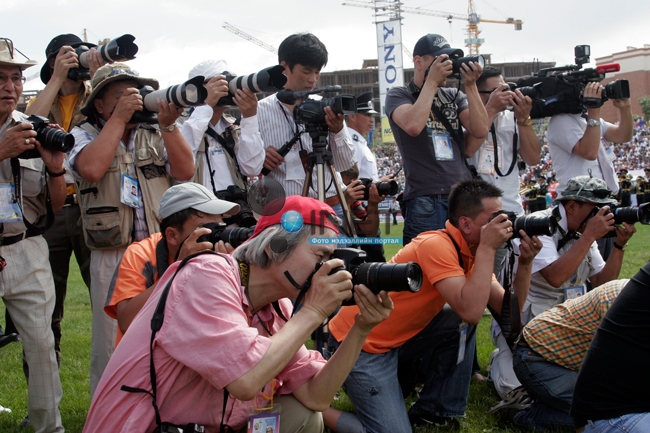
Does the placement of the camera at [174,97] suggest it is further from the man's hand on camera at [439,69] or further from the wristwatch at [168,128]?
the man's hand on camera at [439,69]

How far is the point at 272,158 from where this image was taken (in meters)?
4.18

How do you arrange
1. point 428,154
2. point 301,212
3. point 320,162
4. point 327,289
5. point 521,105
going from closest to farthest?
point 327,289
point 301,212
point 320,162
point 428,154
point 521,105

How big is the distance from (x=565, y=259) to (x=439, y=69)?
4.57ft

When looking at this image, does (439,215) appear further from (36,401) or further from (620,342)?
(36,401)

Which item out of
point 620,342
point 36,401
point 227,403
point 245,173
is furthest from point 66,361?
point 620,342

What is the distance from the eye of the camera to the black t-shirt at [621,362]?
2170 mm

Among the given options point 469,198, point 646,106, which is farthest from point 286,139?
point 646,106

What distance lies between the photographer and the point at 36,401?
3.37 metres

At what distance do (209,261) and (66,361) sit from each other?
3.46 m

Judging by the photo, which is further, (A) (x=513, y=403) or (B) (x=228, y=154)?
(B) (x=228, y=154)

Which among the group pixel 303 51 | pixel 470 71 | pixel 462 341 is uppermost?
pixel 303 51

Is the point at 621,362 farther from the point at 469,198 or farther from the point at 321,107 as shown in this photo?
the point at 321,107

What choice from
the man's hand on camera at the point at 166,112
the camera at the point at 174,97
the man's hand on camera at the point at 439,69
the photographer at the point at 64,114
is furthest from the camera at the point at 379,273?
the photographer at the point at 64,114

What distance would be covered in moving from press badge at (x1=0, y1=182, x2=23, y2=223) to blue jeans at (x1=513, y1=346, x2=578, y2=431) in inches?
106
